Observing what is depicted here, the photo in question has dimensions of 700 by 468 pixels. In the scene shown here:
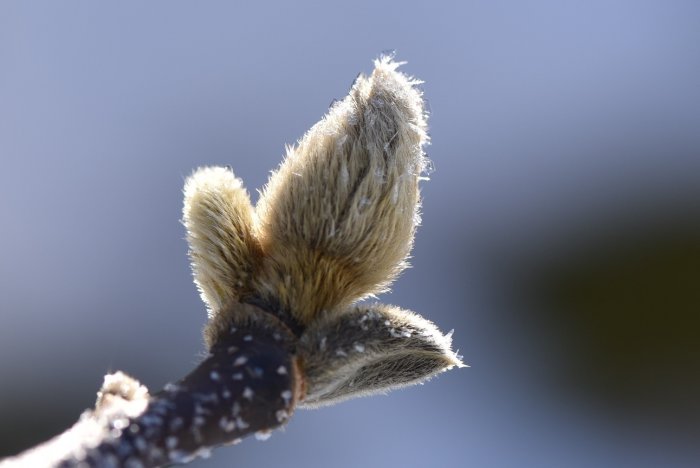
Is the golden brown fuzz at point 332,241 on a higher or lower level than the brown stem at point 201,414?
higher

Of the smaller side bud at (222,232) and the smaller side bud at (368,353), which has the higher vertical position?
the smaller side bud at (222,232)

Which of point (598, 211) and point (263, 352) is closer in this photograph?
point (263, 352)

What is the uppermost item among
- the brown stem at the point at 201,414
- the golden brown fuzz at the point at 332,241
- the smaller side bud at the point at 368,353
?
the golden brown fuzz at the point at 332,241

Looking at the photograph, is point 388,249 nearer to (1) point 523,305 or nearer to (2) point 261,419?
(2) point 261,419

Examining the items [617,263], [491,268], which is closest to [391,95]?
[491,268]

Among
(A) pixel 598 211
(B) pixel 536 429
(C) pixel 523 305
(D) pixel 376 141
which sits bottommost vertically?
(D) pixel 376 141

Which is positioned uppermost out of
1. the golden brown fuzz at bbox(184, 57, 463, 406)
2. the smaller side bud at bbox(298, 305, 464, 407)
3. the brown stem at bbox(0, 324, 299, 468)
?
the golden brown fuzz at bbox(184, 57, 463, 406)

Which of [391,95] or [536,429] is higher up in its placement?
[536,429]

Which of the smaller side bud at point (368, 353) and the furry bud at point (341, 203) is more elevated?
the furry bud at point (341, 203)

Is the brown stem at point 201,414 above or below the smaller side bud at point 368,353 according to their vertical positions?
below

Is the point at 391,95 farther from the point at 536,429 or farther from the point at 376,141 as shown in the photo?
the point at 536,429
